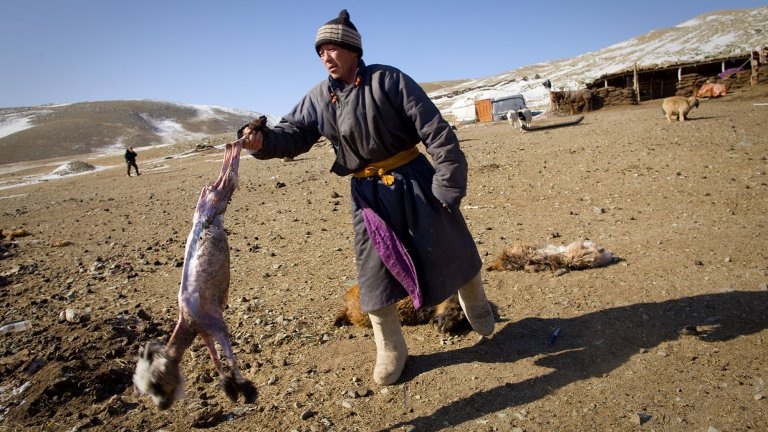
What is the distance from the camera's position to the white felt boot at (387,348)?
2.59 metres

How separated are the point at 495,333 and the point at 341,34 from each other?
2067 mm

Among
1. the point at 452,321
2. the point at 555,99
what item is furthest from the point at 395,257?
the point at 555,99

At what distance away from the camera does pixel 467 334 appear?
3100 millimetres

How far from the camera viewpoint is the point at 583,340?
280 cm

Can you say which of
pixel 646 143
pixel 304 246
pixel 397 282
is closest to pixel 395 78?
pixel 397 282

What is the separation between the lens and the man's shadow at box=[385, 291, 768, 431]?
2.36 m

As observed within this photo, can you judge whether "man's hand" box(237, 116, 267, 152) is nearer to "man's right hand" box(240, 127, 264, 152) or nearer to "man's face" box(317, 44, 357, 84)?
"man's right hand" box(240, 127, 264, 152)

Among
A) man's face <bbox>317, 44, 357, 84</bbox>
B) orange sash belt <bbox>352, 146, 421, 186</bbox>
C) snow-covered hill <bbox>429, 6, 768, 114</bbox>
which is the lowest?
orange sash belt <bbox>352, 146, 421, 186</bbox>

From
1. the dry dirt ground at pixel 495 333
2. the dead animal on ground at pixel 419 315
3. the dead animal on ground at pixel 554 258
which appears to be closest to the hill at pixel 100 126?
the dry dirt ground at pixel 495 333

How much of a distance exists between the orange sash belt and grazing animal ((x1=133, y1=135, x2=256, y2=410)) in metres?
0.71

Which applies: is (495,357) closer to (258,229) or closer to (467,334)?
(467,334)

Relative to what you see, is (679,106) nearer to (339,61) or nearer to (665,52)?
(339,61)

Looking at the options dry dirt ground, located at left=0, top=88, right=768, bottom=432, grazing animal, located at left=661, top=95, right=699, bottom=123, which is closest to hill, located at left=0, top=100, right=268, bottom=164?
dry dirt ground, located at left=0, top=88, right=768, bottom=432

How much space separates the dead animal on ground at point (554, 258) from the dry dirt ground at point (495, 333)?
0.33 ft
